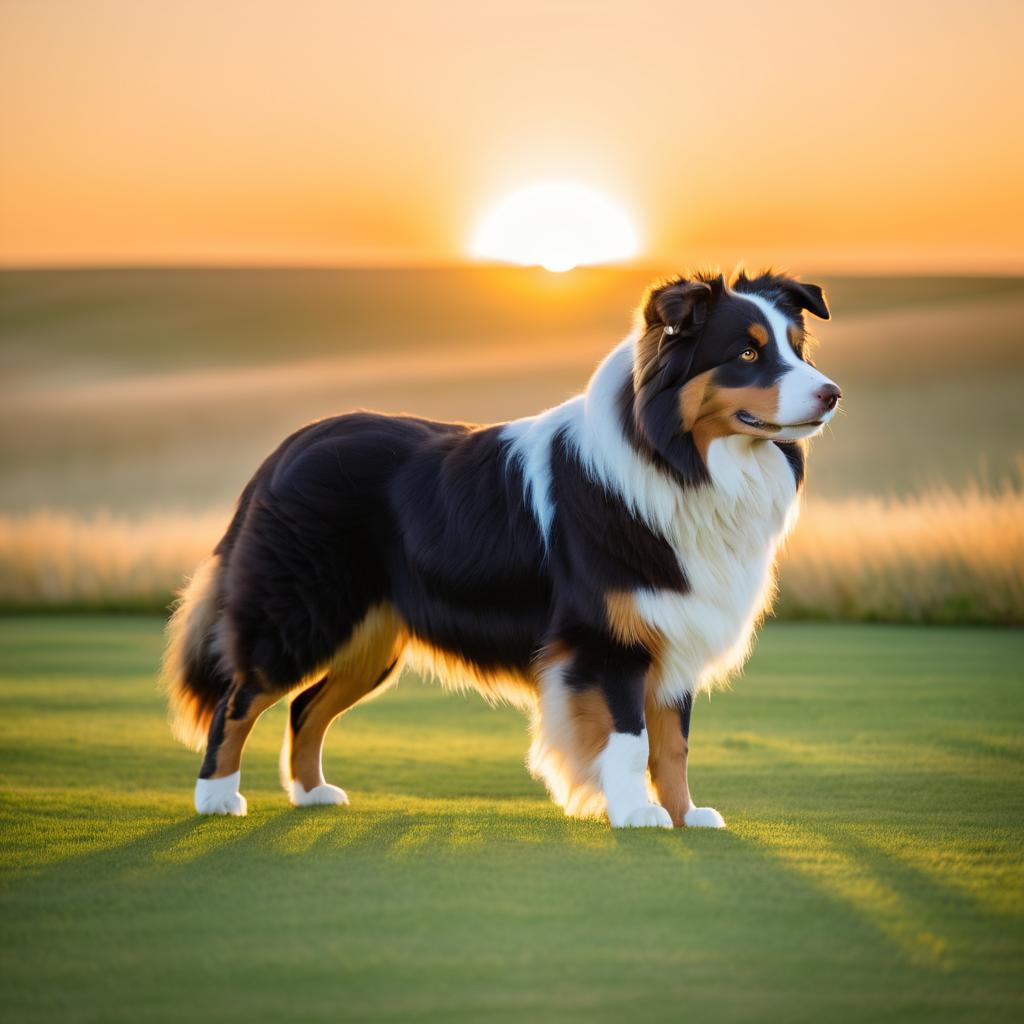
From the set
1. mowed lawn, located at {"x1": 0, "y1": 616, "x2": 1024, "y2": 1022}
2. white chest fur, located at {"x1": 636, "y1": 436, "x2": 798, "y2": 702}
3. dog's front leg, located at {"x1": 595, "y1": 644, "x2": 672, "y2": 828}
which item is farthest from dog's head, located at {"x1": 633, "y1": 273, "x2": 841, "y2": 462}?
mowed lawn, located at {"x1": 0, "y1": 616, "x2": 1024, "y2": 1022}

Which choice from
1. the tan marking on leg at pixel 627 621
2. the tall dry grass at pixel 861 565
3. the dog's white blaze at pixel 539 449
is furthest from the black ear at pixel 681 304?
the tall dry grass at pixel 861 565

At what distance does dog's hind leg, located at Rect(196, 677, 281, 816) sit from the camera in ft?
16.5

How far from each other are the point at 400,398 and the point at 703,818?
20040 mm

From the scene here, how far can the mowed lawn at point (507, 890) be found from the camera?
286cm

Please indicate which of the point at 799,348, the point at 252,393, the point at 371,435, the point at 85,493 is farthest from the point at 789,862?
the point at 252,393

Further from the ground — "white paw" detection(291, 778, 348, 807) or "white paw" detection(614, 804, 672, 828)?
"white paw" detection(614, 804, 672, 828)

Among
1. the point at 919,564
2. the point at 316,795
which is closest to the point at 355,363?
the point at 919,564

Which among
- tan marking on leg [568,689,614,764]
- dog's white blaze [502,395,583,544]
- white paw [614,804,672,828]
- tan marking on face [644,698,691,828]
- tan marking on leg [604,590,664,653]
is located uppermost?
dog's white blaze [502,395,583,544]

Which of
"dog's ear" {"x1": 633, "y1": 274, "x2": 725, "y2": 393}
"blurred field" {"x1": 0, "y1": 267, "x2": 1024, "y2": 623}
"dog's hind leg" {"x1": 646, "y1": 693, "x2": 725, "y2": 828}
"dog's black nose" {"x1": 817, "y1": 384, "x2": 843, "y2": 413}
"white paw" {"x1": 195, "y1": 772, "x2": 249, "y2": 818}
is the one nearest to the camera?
"dog's black nose" {"x1": 817, "y1": 384, "x2": 843, "y2": 413}

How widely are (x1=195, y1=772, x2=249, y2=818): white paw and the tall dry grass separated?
7614mm

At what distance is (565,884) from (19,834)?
1.87m

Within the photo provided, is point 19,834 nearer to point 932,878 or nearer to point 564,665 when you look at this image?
point 564,665

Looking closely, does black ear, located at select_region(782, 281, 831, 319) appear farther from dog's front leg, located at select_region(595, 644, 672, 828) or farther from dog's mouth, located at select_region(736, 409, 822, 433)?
dog's front leg, located at select_region(595, 644, 672, 828)

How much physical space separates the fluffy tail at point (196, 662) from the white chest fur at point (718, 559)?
67.4 inches
